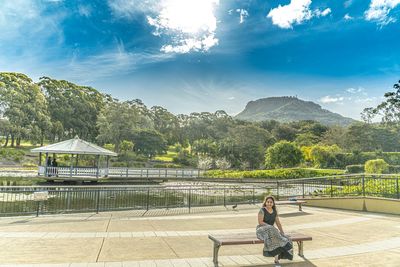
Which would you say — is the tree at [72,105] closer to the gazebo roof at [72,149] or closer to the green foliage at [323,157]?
the gazebo roof at [72,149]

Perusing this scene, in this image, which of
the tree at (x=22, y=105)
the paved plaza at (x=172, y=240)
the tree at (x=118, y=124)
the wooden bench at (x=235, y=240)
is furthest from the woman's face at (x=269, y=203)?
the tree at (x=118, y=124)

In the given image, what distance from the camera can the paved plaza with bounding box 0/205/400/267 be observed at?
5660mm

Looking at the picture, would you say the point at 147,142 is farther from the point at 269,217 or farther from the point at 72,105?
the point at 269,217

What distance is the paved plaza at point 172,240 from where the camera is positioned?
5.66 metres

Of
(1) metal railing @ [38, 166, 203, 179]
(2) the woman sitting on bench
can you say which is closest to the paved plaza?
(2) the woman sitting on bench

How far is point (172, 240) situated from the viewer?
734 cm

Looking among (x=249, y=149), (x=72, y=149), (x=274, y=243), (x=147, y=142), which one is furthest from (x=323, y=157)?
(x=274, y=243)

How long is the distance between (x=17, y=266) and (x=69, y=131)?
75.1m

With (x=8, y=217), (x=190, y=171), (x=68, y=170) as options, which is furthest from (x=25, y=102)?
(x=8, y=217)

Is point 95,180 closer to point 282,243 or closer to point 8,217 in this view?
point 8,217

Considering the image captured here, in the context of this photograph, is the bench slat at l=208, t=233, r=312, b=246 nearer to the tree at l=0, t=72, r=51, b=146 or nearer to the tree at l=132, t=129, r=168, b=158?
the tree at l=0, t=72, r=51, b=146

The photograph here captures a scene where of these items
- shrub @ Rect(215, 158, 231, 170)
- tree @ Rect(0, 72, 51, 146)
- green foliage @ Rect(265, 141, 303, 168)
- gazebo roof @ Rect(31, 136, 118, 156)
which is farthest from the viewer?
shrub @ Rect(215, 158, 231, 170)

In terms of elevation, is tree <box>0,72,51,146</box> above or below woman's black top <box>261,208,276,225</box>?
above

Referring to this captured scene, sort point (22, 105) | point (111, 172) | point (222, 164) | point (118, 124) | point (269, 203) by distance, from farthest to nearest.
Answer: point (118, 124) < point (222, 164) < point (22, 105) < point (111, 172) < point (269, 203)
